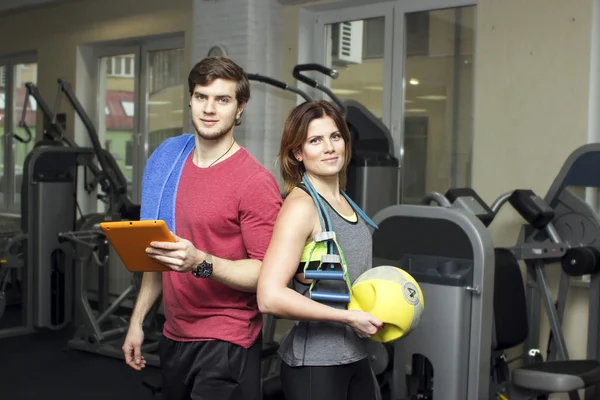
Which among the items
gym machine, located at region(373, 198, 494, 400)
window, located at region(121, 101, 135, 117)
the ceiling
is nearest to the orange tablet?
gym machine, located at region(373, 198, 494, 400)

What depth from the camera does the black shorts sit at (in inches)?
71.5

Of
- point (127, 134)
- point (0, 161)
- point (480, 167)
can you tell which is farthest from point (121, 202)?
point (0, 161)

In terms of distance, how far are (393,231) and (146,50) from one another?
3891mm

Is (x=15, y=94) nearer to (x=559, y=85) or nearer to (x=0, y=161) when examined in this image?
(x=0, y=161)

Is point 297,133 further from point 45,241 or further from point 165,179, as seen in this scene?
point 45,241

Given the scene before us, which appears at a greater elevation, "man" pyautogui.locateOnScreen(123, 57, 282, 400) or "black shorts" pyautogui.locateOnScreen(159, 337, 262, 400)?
"man" pyautogui.locateOnScreen(123, 57, 282, 400)

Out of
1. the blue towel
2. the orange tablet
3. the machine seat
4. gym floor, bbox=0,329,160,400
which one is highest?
the blue towel

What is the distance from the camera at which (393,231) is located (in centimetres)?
306

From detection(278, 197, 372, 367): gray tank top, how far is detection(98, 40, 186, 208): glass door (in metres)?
4.39

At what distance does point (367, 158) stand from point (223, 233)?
2.26 metres

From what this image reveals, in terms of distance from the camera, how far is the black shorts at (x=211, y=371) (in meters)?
1.82

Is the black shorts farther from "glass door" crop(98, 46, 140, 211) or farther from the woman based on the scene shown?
"glass door" crop(98, 46, 140, 211)

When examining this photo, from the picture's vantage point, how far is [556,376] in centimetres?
295

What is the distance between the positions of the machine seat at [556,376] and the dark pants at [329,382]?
1.40 m
